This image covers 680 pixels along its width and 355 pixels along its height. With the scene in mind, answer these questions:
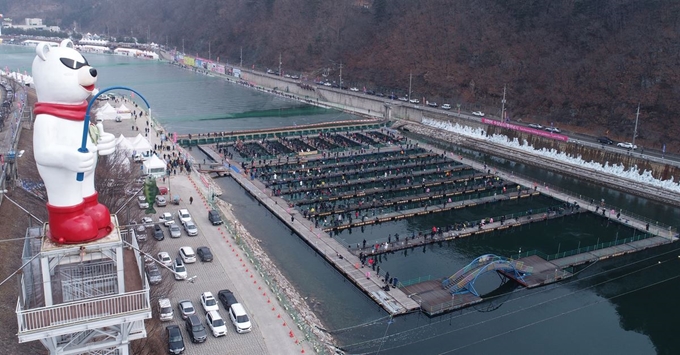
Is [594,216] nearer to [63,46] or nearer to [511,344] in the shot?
[511,344]

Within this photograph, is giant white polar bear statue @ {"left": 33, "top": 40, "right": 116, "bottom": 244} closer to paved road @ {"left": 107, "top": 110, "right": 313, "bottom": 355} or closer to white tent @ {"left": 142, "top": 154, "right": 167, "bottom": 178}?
paved road @ {"left": 107, "top": 110, "right": 313, "bottom": 355}

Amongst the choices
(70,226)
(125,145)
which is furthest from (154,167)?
(70,226)

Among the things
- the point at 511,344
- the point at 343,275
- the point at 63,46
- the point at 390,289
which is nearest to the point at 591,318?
the point at 511,344

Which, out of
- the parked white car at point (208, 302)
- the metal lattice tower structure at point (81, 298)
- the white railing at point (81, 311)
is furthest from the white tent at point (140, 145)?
the white railing at point (81, 311)

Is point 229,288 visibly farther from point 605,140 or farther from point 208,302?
point 605,140

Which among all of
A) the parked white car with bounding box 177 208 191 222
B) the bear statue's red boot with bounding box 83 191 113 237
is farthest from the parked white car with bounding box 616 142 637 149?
the bear statue's red boot with bounding box 83 191 113 237

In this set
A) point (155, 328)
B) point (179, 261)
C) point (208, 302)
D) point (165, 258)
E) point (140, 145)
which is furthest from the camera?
point (140, 145)

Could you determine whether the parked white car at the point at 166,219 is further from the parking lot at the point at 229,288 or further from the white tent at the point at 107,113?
the white tent at the point at 107,113
